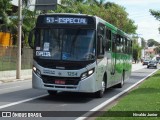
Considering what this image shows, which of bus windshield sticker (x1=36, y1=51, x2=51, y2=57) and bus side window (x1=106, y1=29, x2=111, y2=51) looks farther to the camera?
bus side window (x1=106, y1=29, x2=111, y2=51)

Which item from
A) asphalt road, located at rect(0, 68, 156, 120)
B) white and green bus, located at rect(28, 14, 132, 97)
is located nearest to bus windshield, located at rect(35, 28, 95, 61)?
white and green bus, located at rect(28, 14, 132, 97)

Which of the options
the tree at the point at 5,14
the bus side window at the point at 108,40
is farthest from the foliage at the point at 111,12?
the bus side window at the point at 108,40

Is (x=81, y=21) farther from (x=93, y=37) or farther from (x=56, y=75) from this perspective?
(x=56, y=75)

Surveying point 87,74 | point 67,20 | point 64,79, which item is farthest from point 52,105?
point 67,20

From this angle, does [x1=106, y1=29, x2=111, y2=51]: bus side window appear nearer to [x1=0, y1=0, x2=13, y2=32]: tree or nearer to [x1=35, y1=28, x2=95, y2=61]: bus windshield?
[x1=35, y1=28, x2=95, y2=61]: bus windshield

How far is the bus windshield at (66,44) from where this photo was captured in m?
15.6

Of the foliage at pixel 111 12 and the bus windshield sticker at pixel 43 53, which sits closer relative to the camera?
the bus windshield sticker at pixel 43 53

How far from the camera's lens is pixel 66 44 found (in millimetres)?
15695

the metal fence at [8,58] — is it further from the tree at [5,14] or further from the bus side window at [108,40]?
the bus side window at [108,40]

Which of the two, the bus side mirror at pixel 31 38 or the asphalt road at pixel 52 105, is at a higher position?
the bus side mirror at pixel 31 38

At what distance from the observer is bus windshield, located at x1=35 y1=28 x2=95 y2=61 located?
1563 centimetres

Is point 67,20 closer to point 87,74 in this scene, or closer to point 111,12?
point 87,74

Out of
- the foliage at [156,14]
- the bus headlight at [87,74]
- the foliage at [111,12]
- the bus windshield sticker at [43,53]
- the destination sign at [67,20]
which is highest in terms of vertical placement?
the foliage at [111,12]

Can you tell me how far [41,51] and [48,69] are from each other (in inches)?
29.6
